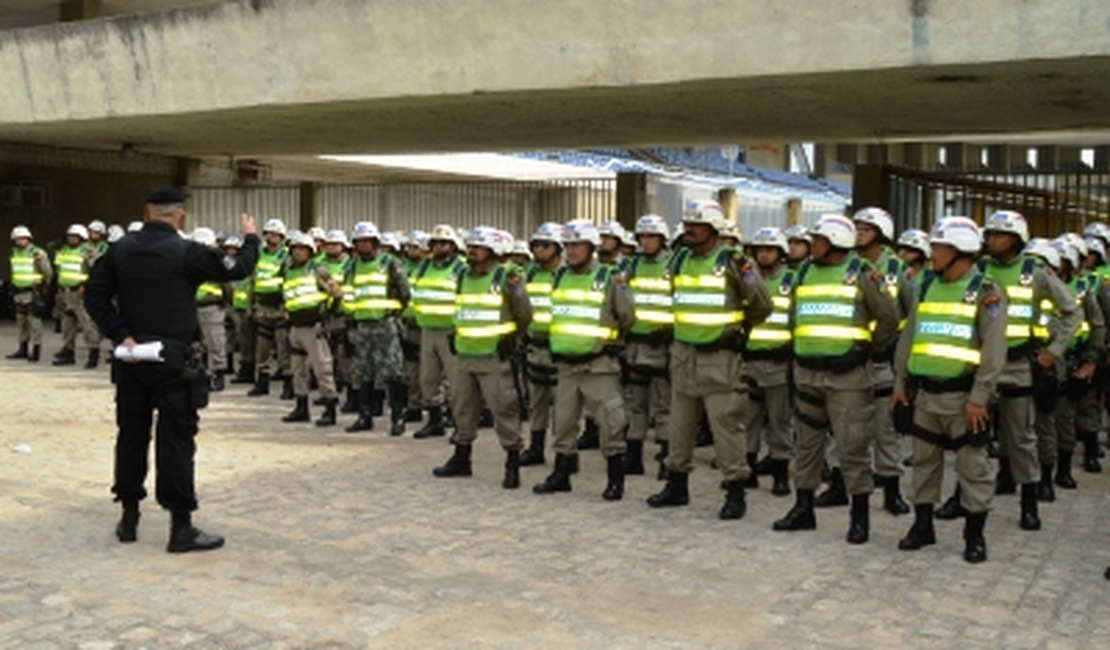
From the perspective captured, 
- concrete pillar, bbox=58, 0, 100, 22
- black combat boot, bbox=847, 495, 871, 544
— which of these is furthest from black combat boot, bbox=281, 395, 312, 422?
concrete pillar, bbox=58, 0, 100, 22

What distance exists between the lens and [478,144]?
2020 cm

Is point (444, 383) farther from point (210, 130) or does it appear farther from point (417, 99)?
point (210, 130)

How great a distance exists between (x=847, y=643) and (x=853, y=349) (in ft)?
8.76

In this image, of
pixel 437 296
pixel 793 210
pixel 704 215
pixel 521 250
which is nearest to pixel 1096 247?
pixel 704 215

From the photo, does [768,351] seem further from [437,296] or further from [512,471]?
[437,296]

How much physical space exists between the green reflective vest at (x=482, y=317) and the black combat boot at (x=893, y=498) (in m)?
3.08

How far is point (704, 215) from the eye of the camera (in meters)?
8.49

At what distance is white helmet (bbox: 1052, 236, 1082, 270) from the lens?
1006 cm

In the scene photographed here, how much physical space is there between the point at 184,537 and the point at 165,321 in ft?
4.14

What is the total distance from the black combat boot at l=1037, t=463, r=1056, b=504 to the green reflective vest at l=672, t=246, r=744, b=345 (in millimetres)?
2926

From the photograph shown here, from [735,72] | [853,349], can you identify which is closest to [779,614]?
[853,349]

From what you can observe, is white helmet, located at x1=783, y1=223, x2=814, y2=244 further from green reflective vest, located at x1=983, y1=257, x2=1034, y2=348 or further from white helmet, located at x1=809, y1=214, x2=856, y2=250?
white helmet, located at x1=809, y1=214, x2=856, y2=250

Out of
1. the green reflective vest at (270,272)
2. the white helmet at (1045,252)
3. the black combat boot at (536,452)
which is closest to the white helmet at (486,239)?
the black combat boot at (536,452)

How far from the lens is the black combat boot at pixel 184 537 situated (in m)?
7.14
